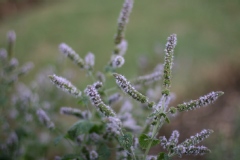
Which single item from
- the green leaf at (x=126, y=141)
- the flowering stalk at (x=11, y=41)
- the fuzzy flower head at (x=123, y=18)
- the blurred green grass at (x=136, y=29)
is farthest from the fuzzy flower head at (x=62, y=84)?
the blurred green grass at (x=136, y=29)

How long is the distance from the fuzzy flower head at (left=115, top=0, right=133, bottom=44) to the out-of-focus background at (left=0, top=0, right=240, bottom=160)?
1782 millimetres

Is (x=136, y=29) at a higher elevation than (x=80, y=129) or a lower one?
higher

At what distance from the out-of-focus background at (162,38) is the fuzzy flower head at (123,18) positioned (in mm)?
1782

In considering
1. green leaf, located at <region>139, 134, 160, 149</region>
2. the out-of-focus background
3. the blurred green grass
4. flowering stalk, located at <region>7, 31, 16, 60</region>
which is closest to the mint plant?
green leaf, located at <region>139, 134, 160, 149</region>

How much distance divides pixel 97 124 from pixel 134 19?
3.85m

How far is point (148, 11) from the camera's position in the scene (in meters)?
5.41

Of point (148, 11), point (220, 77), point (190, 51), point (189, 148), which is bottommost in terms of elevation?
point (189, 148)

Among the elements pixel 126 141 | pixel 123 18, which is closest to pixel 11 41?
pixel 123 18

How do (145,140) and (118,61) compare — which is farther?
(118,61)

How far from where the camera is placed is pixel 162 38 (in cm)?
478

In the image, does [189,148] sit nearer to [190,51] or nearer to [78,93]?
[78,93]

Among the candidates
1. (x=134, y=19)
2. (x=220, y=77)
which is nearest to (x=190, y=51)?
(x=220, y=77)

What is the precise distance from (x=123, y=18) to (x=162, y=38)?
128 inches

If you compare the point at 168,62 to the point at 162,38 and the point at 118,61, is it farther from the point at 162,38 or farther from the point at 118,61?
the point at 162,38
